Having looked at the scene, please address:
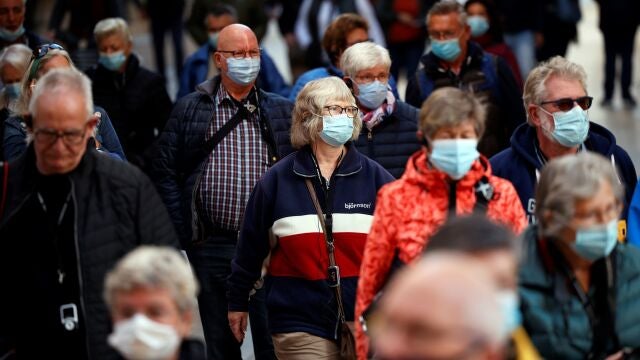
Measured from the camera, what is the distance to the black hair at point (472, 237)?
4.25 m

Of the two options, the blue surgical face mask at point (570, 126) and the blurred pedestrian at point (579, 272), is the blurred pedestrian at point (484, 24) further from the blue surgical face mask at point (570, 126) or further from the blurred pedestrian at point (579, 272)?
the blurred pedestrian at point (579, 272)

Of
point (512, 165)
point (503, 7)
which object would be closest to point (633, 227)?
point (512, 165)

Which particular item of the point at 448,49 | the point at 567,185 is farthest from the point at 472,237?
the point at 448,49

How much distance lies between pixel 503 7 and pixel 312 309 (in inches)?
348

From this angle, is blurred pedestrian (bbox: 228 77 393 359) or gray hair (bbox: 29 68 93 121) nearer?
gray hair (bbox: 29 68 93 121)

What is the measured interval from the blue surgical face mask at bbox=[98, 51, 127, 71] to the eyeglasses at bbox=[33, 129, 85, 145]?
495 centimetres

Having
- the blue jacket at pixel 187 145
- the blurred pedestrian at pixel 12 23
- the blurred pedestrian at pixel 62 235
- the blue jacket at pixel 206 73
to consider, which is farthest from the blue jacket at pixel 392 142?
the blurred pedestrian at pixel 12 23

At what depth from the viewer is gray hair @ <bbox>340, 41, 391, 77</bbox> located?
8461 millimetres

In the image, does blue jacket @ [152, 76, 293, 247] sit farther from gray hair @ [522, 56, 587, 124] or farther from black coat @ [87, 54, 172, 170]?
black coat @ [87, 54, 172, 170]

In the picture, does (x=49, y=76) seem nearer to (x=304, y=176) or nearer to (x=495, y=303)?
(x=304, y=176)

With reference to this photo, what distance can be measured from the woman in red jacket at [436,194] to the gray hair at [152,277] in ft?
4.10

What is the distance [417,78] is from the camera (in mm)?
9812

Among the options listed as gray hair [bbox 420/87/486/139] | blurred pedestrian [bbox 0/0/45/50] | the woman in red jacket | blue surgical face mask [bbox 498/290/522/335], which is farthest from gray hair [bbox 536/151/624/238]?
blurred pedestrian [bbox 0/0/45/50]

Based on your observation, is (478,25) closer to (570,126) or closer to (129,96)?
(129,96)
